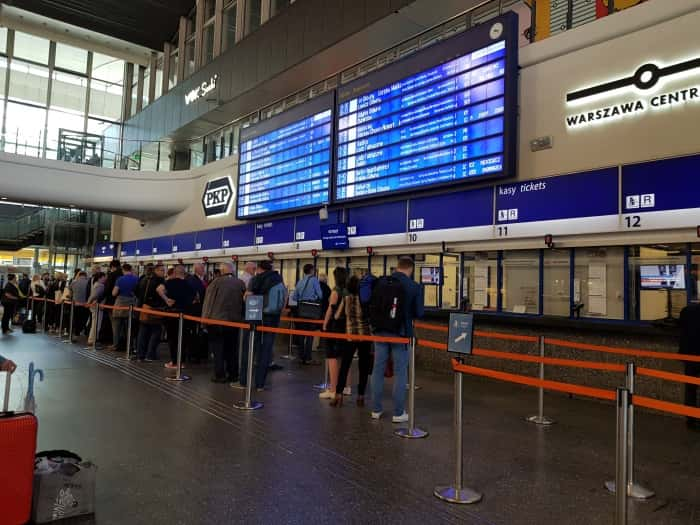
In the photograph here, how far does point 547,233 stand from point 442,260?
1943 mm

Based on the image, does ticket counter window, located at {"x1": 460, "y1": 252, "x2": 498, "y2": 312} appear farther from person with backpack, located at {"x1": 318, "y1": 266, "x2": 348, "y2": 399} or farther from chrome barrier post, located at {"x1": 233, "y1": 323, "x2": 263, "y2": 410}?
chrome barrier post, located at {"x1": 233, "y1": 323, "x2": 263, "y2": 410}

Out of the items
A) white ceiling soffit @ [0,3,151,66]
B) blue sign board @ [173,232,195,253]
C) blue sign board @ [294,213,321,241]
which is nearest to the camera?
blue sign board @ [294,213,321,241]

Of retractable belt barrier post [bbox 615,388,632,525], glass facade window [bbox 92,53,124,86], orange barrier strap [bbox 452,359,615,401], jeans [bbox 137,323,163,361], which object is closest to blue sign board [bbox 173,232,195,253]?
jeans [bbox 137,323,163,361]

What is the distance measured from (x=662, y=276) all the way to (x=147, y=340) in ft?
25.0

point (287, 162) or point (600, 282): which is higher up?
point (287, 162)

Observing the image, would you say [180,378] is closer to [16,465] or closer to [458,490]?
[16,465]

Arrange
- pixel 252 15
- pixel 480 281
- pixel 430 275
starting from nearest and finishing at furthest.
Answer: pixel 480 281 → pixel 430 275 → pixel 252 15

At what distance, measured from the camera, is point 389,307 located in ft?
16.6

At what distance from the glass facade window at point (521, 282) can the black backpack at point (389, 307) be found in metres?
2.96

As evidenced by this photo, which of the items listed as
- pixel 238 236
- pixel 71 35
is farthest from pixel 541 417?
pixel 71 35

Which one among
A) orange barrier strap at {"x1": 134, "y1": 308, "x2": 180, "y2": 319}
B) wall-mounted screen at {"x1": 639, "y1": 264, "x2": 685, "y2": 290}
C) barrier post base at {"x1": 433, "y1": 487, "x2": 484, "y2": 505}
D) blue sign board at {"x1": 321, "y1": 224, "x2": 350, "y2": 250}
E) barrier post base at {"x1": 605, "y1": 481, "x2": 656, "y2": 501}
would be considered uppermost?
blue sign board at {"x1": 321, "y1": 224, "x2": 350, "y2": 250}

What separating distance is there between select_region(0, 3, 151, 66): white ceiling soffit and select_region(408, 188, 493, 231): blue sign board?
18.5m

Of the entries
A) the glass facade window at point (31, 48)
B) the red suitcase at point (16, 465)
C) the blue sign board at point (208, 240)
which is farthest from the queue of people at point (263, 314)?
the glass facade window at point (31, 48)

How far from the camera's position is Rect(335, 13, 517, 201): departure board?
279 inches
